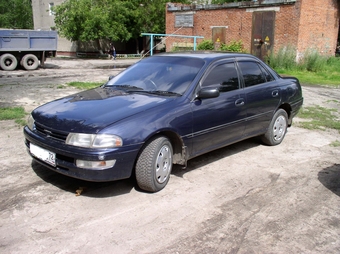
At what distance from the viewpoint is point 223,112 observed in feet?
16.4

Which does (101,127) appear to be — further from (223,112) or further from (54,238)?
(223,112)

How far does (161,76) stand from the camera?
504 centimetres

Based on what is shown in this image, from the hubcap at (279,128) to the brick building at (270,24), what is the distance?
14.4 meters

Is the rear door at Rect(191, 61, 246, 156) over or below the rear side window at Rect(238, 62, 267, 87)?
below

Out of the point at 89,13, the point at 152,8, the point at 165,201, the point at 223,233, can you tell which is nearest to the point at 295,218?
the point at 223,233

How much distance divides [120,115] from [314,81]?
13940mm

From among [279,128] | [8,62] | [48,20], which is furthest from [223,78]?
[48,20]

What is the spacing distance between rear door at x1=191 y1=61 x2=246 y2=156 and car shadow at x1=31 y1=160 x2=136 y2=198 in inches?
39.6

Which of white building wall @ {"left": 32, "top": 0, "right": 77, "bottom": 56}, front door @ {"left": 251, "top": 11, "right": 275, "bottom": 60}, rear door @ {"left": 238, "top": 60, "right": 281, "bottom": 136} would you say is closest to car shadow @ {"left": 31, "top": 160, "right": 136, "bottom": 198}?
rear door @ {"left": 238, "top": 60, "right": 281, "bottom": 136}

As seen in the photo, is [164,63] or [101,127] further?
[164,63]

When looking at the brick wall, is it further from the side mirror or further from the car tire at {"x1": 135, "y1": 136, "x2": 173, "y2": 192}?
the car tire at {"x1": 135, "y1": 136, "x2": 173, "y2": 192}

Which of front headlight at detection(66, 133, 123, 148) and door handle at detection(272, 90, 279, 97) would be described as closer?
front headlight at detection(66, 133, 123, 148)

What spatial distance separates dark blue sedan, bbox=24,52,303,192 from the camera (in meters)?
3.84

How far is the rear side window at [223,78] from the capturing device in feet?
16.4
